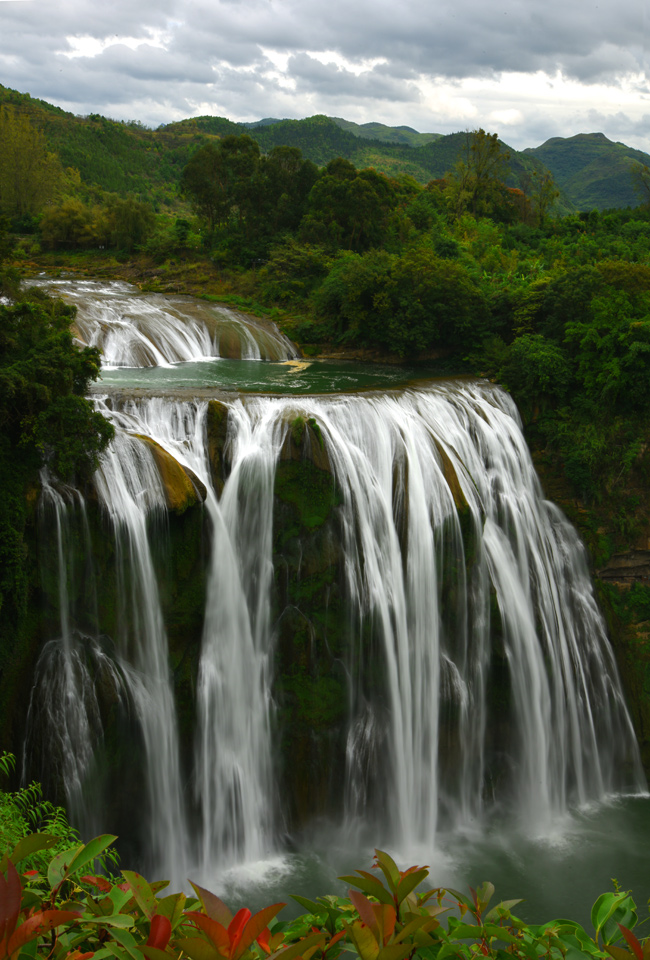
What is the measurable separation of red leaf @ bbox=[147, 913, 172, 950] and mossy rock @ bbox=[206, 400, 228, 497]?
928 centimetres

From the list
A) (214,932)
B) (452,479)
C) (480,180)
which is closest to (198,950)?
(214,932)

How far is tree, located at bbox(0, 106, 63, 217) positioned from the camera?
116 feet

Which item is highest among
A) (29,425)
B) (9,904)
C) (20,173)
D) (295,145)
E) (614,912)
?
(295,145)

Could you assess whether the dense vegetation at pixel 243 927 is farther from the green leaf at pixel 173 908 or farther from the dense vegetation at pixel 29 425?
the dense vegetation at pixel 29 425

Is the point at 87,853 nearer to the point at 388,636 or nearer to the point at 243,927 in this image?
the point at 243,927

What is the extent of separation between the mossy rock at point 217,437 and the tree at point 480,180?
30.6 meters

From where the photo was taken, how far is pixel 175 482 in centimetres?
1032

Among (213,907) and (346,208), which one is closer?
(213,907)

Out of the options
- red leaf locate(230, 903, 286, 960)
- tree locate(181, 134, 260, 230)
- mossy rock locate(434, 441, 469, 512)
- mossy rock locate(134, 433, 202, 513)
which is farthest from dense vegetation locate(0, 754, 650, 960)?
tree locate(181, 134, 260, 230)

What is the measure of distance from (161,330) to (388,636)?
38.4 ft

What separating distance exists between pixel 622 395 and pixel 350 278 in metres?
8.36

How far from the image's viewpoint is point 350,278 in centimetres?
1984

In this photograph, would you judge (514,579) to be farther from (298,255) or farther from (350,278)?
(298,255)

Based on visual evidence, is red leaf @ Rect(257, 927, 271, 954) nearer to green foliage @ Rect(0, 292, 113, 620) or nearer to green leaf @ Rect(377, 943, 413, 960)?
green leaf @ Rect(377, 943, 413, 960)
